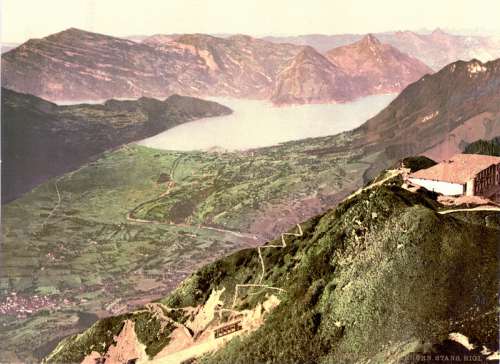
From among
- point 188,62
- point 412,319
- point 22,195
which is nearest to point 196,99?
point 188,62

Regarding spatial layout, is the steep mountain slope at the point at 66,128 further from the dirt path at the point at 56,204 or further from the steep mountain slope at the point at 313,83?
the steep mountain slope at the point at 313,83

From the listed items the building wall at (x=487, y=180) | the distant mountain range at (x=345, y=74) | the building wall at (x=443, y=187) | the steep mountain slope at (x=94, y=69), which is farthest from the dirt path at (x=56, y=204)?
the building wall at (x=487, y=180)

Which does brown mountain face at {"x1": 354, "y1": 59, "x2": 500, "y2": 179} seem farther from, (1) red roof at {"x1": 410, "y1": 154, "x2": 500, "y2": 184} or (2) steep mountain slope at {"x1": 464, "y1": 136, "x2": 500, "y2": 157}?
(1) red roof at {"x1": 410, "y1": 154, "x2": 500, "y2": 184}

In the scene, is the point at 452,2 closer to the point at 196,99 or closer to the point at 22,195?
the point at 196,99

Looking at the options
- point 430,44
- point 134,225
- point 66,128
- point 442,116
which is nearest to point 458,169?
point 442,116

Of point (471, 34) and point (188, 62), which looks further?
point (188, 62)

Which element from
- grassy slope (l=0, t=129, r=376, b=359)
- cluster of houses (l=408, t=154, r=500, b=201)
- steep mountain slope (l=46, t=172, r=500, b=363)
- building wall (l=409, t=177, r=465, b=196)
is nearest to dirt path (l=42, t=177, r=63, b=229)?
grassy slope (l=0, t=129, r=376, b=359)
